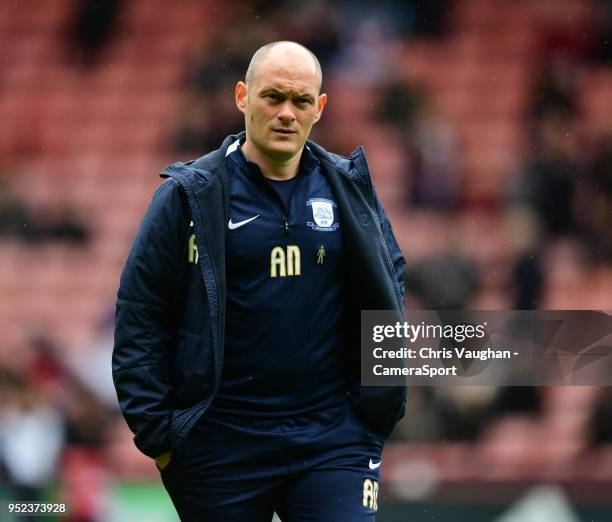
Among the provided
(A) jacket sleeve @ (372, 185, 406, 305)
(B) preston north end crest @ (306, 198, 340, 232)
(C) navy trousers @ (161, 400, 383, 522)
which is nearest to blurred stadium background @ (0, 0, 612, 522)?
(A) jacket sleeve @ (372, 185, 406, 305)

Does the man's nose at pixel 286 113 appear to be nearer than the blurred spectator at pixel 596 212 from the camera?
Yes

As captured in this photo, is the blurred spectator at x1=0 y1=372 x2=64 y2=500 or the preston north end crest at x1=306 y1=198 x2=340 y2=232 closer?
the preston north end crest at x1=306 y1=198 x2=340 y2=232

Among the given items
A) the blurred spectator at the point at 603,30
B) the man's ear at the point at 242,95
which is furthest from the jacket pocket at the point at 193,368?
the blurred spectator at the point at 603,30

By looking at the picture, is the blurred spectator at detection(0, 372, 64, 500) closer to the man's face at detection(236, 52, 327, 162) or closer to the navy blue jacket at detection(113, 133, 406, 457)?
the navy blue jacket at detection(113, 133, 406, 457)

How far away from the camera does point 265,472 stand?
11.7 ft

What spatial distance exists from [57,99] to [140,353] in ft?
28.0

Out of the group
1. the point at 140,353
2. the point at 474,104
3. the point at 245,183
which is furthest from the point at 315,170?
the point at 474,104

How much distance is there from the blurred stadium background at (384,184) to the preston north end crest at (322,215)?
432cm

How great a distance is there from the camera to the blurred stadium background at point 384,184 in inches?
336

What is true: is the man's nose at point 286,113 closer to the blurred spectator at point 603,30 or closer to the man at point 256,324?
the man at point 256,324

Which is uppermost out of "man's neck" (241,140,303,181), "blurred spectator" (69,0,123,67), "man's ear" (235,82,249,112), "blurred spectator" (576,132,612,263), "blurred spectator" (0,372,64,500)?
"blurred spectator" (69,0,123,67)

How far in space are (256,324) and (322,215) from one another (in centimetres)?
37

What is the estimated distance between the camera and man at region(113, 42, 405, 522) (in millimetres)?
3514

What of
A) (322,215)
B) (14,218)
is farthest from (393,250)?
(14,218)
